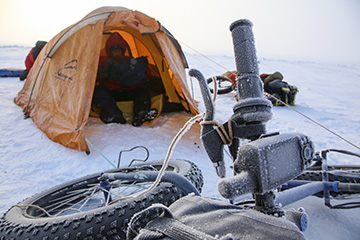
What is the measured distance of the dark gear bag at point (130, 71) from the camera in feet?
14.8

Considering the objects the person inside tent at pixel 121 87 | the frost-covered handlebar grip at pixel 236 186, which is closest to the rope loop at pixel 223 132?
the frost-covered handlebar grip at pixel 236 186

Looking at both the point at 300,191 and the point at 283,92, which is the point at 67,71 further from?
the point at 283,92

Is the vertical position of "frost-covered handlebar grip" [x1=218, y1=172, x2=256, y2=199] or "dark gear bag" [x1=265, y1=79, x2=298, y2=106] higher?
"frost-covered handlebar grip" [x1=218, y1=172, x2=256, y2=199]

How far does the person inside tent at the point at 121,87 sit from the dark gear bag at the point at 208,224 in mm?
3268

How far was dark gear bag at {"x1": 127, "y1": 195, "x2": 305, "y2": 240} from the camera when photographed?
1.87 ft

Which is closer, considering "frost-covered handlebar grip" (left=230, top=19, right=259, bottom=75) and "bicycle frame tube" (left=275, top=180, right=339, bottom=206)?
"frost-covered handlebar grip" (left=230, top=19, right=259, bottom=75)

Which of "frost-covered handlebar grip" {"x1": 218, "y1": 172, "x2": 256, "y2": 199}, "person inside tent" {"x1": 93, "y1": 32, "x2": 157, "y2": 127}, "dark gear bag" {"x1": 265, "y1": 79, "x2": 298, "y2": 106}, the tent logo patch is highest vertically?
"frost-covered handlebar grip" {"x1": 218, "y1": 172, "x2": 256, "y2": 199}

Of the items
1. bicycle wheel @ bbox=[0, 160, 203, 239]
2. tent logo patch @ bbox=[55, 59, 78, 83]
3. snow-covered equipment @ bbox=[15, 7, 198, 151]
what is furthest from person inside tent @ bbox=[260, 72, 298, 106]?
bicycle wheel @ bbox=[0, 160, 203, 239]

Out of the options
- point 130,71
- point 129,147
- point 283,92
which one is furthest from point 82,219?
point 283,92

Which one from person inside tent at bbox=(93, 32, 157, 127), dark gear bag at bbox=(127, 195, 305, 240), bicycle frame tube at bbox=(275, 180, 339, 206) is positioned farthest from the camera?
person inside tent at bbox=(93, 32, 157, 127)

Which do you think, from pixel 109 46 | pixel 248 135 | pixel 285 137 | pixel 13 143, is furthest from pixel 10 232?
pixel 109 46

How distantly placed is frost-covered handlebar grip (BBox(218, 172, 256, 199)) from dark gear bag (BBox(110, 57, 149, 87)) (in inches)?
164

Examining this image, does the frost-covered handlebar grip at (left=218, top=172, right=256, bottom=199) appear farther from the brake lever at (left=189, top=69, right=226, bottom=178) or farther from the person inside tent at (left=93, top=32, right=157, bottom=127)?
the person inside tent at (left=93, top=32, right=157, bottom=127)

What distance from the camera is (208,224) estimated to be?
624 millimetres
